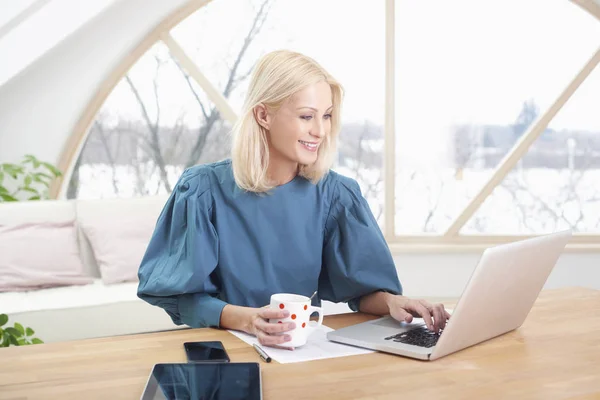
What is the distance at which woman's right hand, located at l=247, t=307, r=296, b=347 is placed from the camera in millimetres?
1440

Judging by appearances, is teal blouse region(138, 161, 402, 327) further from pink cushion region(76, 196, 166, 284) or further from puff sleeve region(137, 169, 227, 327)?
pink cushion region(76, 196, 166, 284)

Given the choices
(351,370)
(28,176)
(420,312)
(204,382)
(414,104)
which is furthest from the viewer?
(414,104)

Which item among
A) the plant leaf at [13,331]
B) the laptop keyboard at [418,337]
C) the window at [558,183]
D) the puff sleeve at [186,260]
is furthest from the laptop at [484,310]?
the window at [558,183]

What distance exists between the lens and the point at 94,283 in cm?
388

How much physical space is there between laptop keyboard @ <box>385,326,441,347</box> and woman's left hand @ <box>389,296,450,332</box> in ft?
0.08

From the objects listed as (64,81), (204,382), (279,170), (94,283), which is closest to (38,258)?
(94,283)

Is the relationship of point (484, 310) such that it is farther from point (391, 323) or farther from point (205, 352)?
point (205, 352)

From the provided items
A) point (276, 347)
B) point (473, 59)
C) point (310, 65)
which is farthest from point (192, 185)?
point (473, 59)

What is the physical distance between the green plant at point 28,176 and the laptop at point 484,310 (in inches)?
129

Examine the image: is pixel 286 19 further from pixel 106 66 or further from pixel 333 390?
pixel 333 390

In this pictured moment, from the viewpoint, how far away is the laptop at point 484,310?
1.34 metres

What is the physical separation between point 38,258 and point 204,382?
2.79 meters

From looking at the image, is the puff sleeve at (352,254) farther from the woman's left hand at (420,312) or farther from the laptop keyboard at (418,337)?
the laptop keyboard at (418,337)

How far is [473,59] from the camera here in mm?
5340
